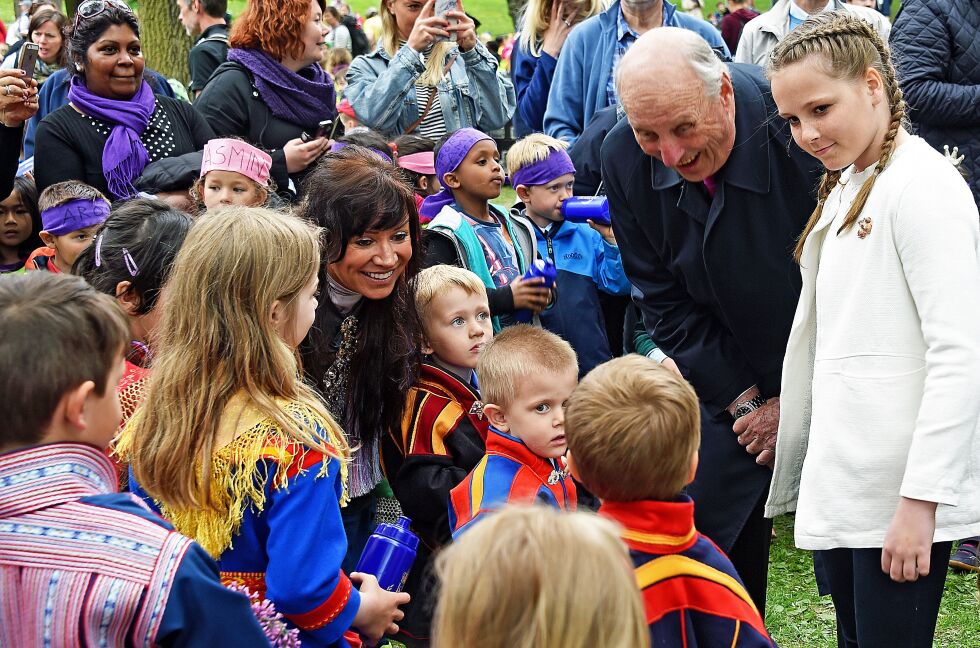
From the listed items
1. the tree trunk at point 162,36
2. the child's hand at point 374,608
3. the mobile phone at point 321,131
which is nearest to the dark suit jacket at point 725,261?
the child's hand at point 374,608

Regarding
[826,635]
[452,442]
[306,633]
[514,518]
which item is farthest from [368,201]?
[826,635]

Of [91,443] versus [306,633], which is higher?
[91,443]

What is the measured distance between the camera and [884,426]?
2.37 meters

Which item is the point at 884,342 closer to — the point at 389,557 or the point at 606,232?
the point at 389,557

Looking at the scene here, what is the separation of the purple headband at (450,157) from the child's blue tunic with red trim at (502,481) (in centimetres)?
161

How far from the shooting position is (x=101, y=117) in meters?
4.42

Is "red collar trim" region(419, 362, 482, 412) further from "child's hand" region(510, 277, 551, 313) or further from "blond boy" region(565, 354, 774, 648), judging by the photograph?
"blond boy" region(565, 354, 774, 648)

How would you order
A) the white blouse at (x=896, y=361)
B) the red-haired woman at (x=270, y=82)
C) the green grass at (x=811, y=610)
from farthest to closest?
the red-haired woman at (x=270, y=82), the green grass at (x=811, y=610), the white blouse at (x=896, y=361)

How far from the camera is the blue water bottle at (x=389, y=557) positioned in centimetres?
265

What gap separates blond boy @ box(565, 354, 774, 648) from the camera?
2023 mm

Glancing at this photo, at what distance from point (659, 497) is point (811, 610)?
2323 mm

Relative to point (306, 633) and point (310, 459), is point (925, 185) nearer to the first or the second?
point (310, 459)

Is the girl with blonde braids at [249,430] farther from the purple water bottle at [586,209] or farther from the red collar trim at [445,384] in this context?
the purple water bottle at [586,209]

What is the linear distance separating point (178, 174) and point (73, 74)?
2.46ft
